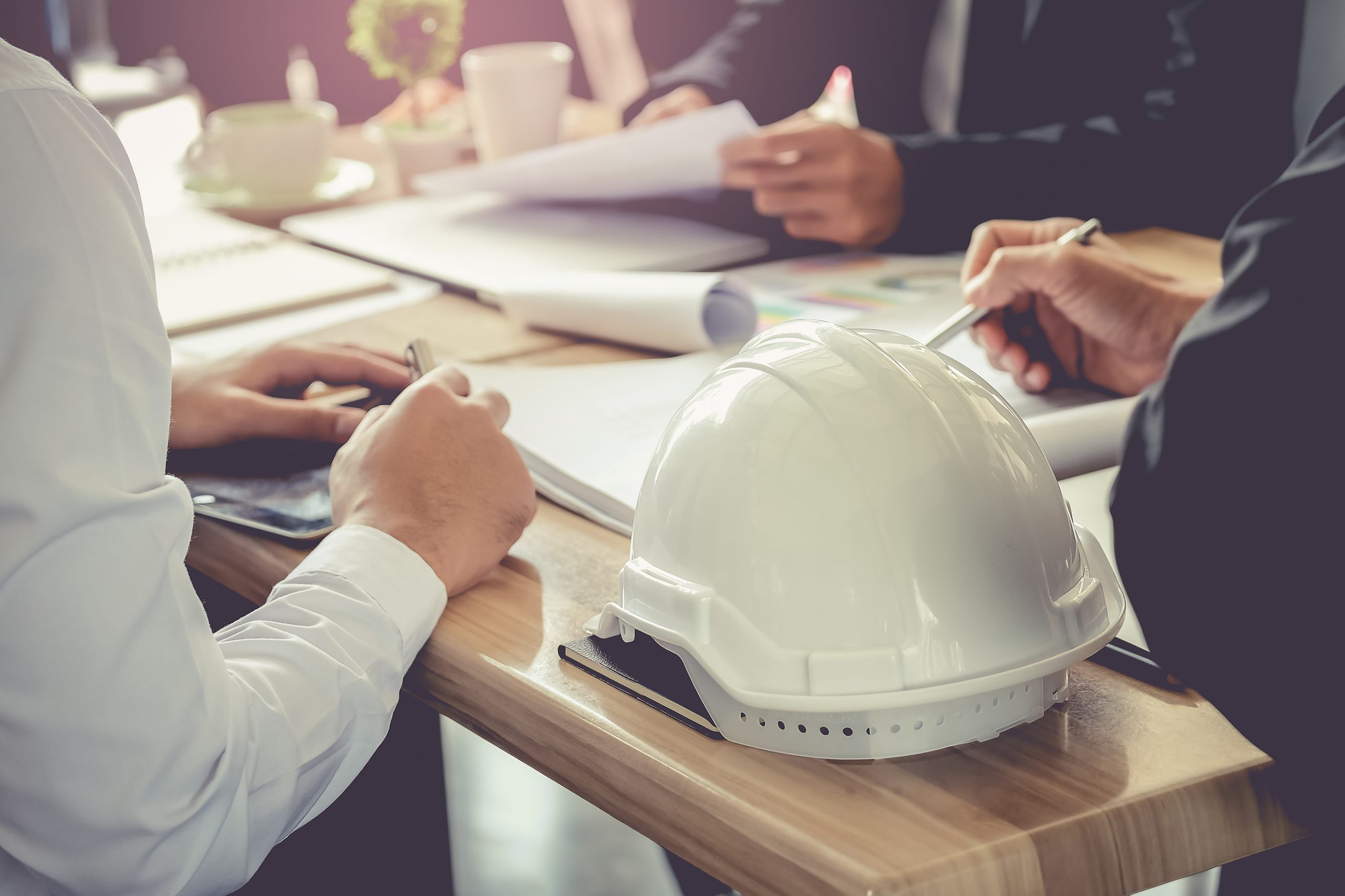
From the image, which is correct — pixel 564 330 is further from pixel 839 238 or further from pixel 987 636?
pixel 987 636

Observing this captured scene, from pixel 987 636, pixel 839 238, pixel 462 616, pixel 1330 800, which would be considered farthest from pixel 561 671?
pixel 839 238

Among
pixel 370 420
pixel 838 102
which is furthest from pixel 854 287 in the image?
pixel 838 102

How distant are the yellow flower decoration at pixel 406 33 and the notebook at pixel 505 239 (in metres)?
0.24

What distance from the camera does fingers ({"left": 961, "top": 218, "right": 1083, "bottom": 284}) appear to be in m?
0.88

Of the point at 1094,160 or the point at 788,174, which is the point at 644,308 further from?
the point at 1094,160

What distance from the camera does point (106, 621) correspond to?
0.41 meters

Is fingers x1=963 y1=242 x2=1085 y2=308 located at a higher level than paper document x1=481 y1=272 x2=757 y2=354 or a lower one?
higher

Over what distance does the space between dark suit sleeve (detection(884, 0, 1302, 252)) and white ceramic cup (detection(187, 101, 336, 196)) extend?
0.75 metres

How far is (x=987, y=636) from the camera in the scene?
39cm

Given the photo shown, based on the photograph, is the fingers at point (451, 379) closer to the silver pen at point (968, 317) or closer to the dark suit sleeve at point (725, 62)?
the silver pen at point (968, 317)

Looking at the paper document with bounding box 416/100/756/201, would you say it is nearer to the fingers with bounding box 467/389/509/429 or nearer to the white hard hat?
the fingers with bounding box 467/389/509/429

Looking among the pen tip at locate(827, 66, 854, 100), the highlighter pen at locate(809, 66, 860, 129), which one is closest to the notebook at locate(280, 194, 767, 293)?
the highlighter pen at locate(809, 66, 860, 129)

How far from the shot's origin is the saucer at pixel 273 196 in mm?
1460

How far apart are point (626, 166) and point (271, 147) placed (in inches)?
20.1
